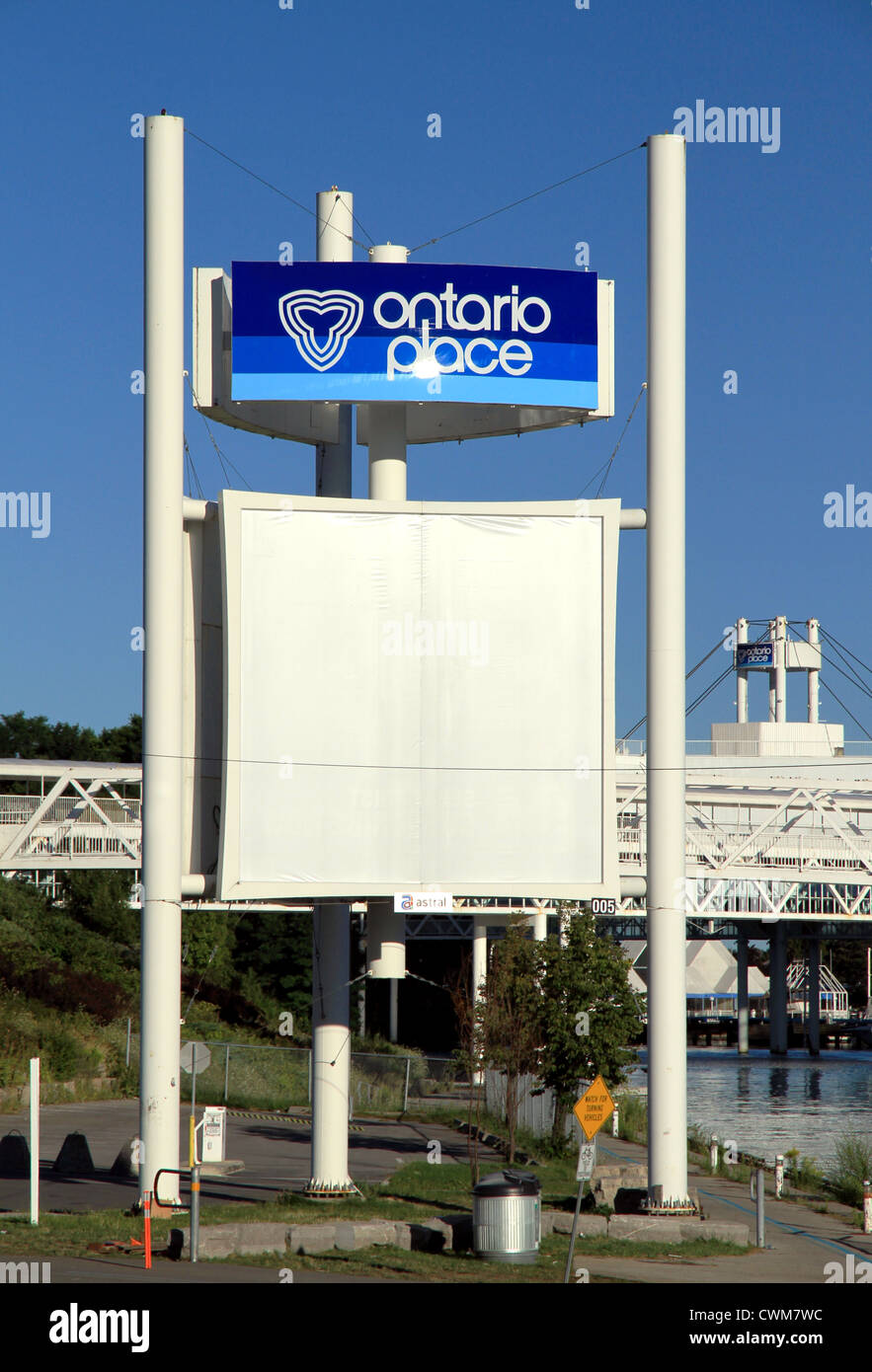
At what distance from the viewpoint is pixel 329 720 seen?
2492cm

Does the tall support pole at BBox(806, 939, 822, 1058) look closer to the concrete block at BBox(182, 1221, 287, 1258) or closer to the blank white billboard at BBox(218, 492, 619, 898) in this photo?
the blank white billboard at BBox(218, 492, 619, 898)

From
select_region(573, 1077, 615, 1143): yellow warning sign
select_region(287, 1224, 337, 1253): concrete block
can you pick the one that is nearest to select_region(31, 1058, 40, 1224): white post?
select_region(287, 1224, 337, 1253): concrete block

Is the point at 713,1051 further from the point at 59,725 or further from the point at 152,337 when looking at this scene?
the point at 152,337

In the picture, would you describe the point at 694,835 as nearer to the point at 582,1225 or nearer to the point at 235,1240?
the point at 582,1225

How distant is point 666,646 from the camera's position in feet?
83.8

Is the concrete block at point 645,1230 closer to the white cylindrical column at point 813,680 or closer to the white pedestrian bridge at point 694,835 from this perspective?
the white pedestrian bridge at point 694,835

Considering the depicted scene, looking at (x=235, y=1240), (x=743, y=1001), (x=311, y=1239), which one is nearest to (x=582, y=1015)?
(x=311, y=1239)

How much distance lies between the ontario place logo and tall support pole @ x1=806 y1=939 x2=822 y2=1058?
88693 mm

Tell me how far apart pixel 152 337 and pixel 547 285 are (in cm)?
611

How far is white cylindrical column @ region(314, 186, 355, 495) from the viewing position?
26.9 metres

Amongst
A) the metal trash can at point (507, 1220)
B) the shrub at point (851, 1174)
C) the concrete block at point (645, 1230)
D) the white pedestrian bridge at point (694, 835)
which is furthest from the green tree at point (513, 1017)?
the white pedestrian bridge at point (694, 835)


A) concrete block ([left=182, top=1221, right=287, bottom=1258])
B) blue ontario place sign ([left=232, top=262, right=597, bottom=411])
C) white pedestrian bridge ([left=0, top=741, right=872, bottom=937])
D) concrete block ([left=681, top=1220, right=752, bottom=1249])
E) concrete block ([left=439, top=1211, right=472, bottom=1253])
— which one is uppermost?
blue ontario place sign ([left=232, top=262, right=597, bottom=411])

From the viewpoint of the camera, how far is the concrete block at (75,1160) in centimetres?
3073
